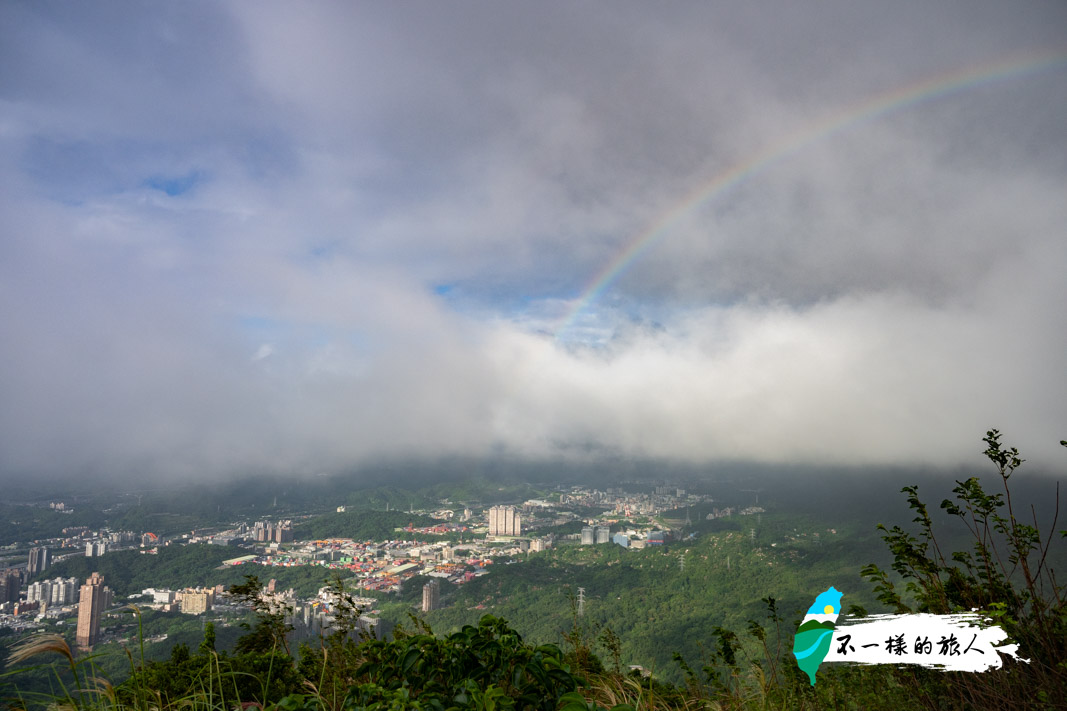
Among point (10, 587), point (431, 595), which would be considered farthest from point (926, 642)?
point (10, 587)

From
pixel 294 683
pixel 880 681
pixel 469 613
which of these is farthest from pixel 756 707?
pixel 469 613

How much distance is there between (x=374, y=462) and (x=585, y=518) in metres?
79.4

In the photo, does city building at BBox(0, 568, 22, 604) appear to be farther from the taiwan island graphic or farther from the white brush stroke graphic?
the white brush stroke graphic

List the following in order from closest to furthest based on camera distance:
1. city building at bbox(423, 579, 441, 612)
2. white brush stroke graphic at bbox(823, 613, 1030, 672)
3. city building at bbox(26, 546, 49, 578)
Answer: white brush stroke graphic at bbox(823, 613, 1030, 672)
city building at bbox(423, 579, 441, 612)
city building at bbox(26, 546, 49, 578)

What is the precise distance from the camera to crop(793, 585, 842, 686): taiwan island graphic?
Answer: 252 cm

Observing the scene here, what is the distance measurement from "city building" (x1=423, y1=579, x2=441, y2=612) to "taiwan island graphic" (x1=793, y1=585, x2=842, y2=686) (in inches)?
1110

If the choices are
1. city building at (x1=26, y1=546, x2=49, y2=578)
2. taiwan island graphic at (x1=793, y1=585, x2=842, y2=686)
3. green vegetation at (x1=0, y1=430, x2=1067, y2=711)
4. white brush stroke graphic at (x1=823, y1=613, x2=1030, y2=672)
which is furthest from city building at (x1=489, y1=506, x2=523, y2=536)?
white brush stroke graphic at (x1=823, y1=613, x2=1030, y2=672)

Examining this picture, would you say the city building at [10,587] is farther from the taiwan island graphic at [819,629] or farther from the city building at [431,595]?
the taiwan island graphic at [819,629]

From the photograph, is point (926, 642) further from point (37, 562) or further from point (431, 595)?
point (37, 562)

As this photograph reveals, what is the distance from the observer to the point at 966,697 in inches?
97.7

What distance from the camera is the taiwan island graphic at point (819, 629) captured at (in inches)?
99.2

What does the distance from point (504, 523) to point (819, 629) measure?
69.3 metres

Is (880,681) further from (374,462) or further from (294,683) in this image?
(374,462)

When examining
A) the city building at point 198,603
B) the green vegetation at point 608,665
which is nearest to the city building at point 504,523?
Result: the city building at point 198,603
